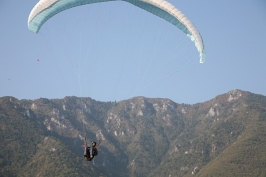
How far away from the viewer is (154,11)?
106 feet

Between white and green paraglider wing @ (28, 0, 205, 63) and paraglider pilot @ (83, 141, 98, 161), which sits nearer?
paraglider pilot @ (83, 141, 98, 161)

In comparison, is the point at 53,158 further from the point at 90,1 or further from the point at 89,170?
the point at 90,1

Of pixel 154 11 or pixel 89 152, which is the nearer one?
pixel 89 152

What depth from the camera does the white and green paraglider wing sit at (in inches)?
1229

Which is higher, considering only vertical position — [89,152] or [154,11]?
[154,11]

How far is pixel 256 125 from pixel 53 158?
250ft

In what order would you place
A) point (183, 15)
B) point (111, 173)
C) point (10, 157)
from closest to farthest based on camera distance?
point (183, 15), point (10, 157), point (111, 173)

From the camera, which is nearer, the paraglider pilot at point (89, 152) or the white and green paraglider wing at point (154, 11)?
the paraglider pilot at point (89, 152)

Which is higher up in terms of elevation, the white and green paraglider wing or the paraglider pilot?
the white and green paraglider wing

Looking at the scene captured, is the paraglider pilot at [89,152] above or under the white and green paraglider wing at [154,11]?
under

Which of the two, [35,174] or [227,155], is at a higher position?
[227,155]

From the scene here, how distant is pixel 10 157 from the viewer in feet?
479

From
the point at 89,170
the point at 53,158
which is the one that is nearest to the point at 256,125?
the point at 89,170

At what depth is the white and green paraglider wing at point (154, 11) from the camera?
31219 mm
